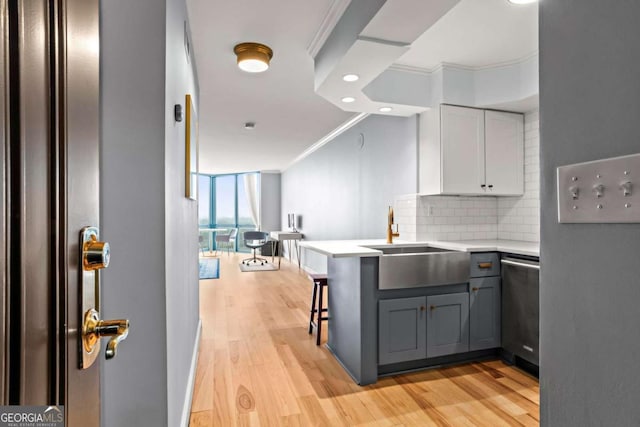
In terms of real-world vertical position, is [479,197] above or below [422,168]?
below

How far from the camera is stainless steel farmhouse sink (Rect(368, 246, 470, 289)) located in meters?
2.43

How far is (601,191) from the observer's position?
2.34 ft

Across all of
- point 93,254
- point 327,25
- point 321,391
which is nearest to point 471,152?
point 327,25

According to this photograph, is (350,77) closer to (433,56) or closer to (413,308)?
(433,56)

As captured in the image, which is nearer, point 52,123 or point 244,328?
point 52,123

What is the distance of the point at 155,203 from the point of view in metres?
1.25

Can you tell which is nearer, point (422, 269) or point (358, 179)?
point (422, 269)

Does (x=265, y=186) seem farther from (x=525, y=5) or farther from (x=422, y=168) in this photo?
(x=525, y=5)

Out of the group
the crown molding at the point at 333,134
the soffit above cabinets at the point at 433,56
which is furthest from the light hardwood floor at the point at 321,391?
the crown molding at the point at 333,134

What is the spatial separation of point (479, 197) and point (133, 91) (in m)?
3.34

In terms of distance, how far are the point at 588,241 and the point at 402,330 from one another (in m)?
1.89

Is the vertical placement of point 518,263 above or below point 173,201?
below

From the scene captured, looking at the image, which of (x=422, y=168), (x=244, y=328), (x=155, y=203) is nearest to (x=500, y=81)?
(x=422, y=168)

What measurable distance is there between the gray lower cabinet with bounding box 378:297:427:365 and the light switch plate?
1766 millimetres
